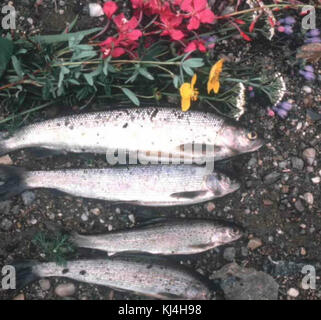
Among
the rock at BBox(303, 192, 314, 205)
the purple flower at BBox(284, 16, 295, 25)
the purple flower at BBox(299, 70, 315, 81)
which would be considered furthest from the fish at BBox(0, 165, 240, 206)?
the purple flower at BBox(284, 16, 295, 25)

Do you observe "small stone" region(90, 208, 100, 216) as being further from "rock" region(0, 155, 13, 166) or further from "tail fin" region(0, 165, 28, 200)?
"rock" region(0, 155, 13, 166)

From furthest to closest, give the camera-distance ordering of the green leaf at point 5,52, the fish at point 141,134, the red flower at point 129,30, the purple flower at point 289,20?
the purple flower at point 289,20 < the fish at point 141,134 < the green leaf at point 5,52 < the red flower at point 129,30

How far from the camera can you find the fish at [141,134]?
3459 mm

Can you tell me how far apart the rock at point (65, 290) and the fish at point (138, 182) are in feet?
3.01

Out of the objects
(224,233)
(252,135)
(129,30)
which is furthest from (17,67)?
(224,233)

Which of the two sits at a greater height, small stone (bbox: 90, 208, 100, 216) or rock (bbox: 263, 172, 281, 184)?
rock (bbox: 263, 172, 281, 184)

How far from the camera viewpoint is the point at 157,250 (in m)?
3.56

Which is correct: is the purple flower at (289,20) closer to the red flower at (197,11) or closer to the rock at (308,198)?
the red flower at (197,11)

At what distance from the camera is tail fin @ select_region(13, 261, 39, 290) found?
143 inches

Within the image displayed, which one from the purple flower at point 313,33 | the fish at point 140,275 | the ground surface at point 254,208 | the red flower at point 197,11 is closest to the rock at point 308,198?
the ground surface at point 254,208

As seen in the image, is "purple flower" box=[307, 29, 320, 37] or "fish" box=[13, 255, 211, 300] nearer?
"fish" box=[13, 255, 211, 300]

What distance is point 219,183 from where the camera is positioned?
11.7ft

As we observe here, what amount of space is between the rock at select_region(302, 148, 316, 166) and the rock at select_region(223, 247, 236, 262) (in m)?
1.13

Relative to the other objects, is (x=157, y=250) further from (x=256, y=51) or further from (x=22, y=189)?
(x=256, y=51)
